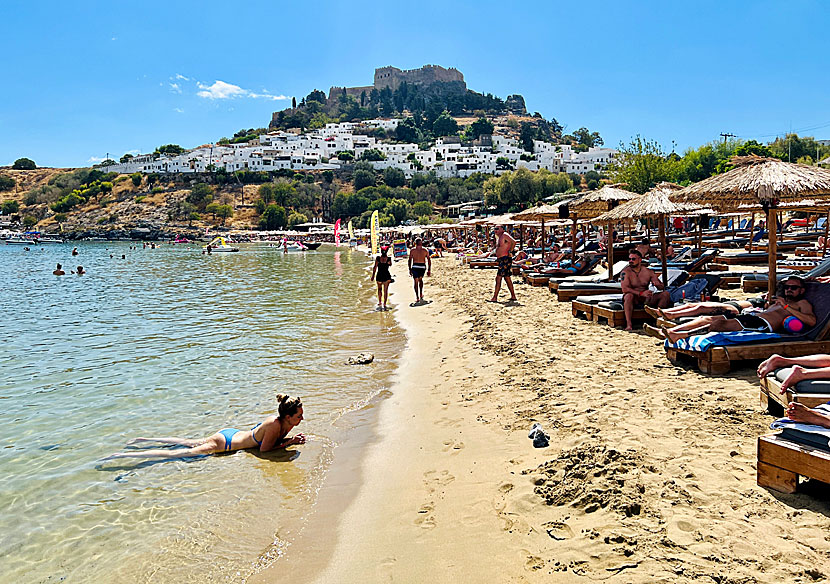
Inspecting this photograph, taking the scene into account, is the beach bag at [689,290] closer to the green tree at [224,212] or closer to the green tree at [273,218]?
the green tree at [273,218]

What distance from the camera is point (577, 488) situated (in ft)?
10.3

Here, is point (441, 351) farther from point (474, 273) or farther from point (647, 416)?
point (474, 273)

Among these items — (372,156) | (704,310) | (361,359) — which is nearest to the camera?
(704,310)

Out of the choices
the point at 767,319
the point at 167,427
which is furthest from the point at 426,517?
the point at 767,319

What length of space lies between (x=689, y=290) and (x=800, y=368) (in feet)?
13.6

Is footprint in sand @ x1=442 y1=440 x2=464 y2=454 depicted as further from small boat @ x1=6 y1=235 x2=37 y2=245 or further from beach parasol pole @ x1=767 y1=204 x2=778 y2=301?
small boat @ x1=6 y1=235 x2=37 y2=245

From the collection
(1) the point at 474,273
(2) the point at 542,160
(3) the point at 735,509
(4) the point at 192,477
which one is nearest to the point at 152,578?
(4) the point at 192,477

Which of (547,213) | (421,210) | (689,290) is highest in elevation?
(421,210)

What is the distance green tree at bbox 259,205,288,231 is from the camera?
82.4 m

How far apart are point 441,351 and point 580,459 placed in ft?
14.0

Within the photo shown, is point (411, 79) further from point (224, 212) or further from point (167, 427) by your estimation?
point (167, 427)

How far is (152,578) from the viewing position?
3.02 meters

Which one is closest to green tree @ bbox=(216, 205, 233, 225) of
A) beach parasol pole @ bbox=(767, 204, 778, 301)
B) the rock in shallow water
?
the rock in shallow water

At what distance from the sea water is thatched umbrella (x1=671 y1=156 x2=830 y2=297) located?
4.88 metres
